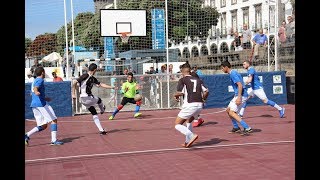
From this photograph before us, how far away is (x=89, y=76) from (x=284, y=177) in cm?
708

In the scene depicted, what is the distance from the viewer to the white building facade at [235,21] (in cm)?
2404

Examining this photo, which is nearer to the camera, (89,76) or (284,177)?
(284,177)

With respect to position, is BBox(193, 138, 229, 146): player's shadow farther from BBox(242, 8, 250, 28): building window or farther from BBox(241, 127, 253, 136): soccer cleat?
BBox(242, 8, 250, 28): building window

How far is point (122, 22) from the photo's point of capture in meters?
22.0

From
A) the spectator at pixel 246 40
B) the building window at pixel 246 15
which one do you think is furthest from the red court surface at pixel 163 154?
the building window at pixel 246 15

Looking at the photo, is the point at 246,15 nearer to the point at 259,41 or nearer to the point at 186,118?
the point at 259,41

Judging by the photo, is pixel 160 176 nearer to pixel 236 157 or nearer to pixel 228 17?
pixel 236 157

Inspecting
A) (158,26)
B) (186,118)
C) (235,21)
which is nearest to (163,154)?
(186,118)

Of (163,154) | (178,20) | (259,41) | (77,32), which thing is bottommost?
(163,154)

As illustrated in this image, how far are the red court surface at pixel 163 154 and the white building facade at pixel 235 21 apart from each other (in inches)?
445

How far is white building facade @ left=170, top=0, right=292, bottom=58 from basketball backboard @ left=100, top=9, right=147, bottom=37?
19.4 ft

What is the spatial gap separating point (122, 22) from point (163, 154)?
14286 mm

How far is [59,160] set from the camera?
8.50m
